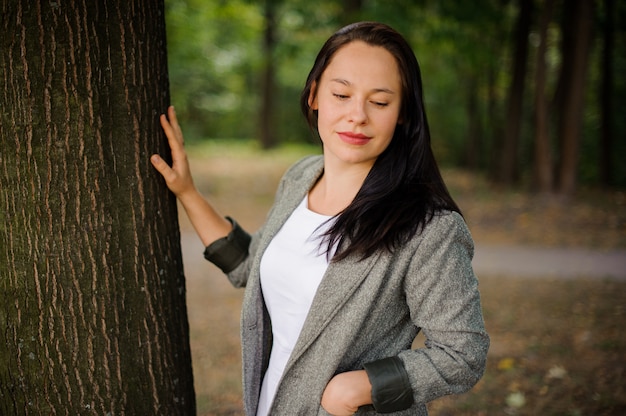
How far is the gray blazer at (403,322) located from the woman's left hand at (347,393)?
0.11 feet

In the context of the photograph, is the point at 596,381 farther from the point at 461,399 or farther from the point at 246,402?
the point at 246,402

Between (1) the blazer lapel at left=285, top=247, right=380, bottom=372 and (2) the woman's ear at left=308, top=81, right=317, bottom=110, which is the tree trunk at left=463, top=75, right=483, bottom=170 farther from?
(1) the blazer lapel at left=285, top=247, right=380, bottom=372

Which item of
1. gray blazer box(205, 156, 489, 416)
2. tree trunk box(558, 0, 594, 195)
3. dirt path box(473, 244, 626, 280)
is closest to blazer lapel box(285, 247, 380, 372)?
gray blazer box(205, 156, 489, 416)

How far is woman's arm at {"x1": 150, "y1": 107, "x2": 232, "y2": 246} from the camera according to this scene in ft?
8.04

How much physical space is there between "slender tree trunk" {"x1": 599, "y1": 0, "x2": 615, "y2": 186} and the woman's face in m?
15.0

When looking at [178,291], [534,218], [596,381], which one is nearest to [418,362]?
[178,291]

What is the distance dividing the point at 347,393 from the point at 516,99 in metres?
13.8

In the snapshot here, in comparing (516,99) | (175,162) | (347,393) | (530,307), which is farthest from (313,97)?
(516,99)

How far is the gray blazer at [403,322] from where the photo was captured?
1.95m

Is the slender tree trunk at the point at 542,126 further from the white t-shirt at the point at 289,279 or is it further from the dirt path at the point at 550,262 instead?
the white t-shirt at the point at 289,279

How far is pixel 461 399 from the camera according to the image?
4.55m

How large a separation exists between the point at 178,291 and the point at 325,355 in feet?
2.52

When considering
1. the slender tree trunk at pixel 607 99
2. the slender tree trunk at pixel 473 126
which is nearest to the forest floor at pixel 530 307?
the slender tree trunk at pixel 607 99

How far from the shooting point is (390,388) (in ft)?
6.47
